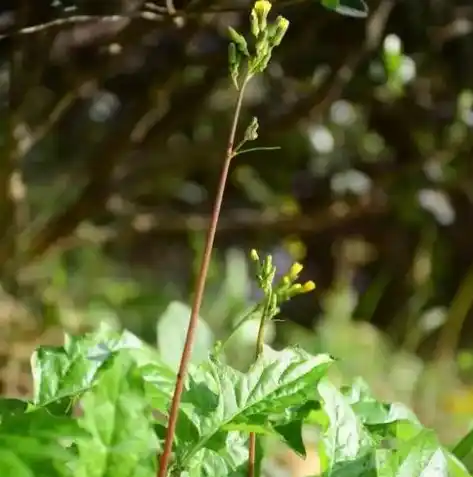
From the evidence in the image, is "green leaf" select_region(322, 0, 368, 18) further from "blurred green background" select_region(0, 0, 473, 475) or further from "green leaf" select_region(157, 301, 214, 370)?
"green leaf" select_region(157, 301, 214, 370)

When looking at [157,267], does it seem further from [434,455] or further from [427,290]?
[434,455]

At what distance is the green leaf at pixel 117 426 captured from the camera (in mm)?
328

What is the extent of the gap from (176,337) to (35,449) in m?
0.30

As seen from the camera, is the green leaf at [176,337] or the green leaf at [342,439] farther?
the green leaf at [176,337]

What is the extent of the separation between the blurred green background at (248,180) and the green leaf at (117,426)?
0.28 m

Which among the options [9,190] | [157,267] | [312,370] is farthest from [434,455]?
[157,267]

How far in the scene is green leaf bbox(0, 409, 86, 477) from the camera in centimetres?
33

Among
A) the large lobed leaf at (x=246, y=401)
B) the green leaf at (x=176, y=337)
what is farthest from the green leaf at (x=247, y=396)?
the green leaf at (x=176, y=337)

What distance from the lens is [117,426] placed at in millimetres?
331

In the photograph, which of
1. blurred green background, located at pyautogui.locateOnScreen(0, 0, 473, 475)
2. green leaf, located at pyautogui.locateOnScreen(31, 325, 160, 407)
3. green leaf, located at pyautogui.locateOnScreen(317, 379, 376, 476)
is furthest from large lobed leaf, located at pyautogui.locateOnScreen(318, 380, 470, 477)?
blurred green background, located at pyautogui.locateOnScreen(0, 0, 473, 475)

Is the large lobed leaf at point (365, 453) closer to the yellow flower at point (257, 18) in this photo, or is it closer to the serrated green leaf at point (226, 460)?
the serrated green leaf at point (226, 460)

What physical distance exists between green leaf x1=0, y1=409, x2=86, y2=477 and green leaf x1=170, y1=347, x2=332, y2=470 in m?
0.09

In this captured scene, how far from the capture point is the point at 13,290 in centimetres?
135

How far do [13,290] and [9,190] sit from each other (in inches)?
11.5
